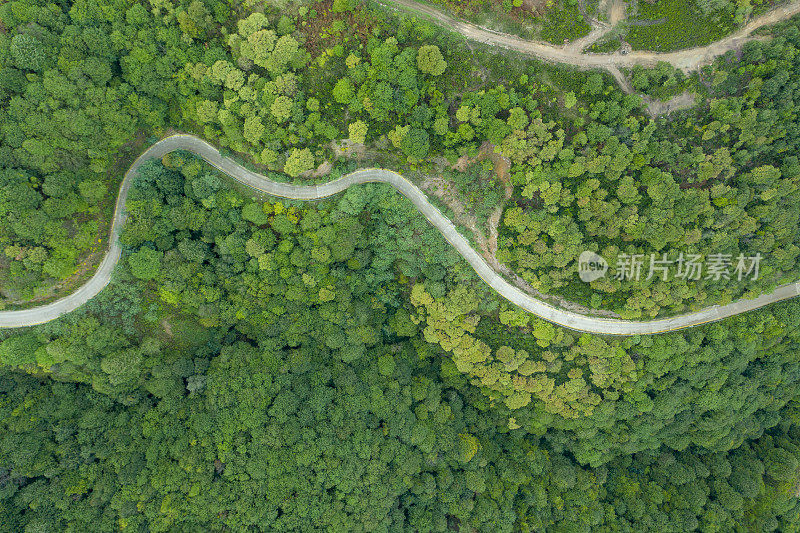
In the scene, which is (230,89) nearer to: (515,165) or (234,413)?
(515,165)

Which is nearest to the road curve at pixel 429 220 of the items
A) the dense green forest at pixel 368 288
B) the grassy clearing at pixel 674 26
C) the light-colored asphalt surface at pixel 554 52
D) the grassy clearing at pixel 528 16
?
the dense green forest at pixel 368 288

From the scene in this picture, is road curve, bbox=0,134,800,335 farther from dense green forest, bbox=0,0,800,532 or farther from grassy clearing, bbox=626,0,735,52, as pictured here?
grassy clearing, bbox=626,0,735,52

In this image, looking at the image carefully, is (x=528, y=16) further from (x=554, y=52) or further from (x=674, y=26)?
(x=674, y=26)

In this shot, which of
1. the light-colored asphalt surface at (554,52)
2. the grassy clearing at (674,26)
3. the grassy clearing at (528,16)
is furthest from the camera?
the light-colored asphalt surface at (554,52)

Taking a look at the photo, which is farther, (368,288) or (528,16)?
(368,288)

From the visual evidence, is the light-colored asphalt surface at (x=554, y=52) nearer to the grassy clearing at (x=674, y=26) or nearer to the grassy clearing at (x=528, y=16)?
the grassy clearing at (x=528, y=16)

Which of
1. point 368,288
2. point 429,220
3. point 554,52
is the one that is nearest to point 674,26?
point 554,52
